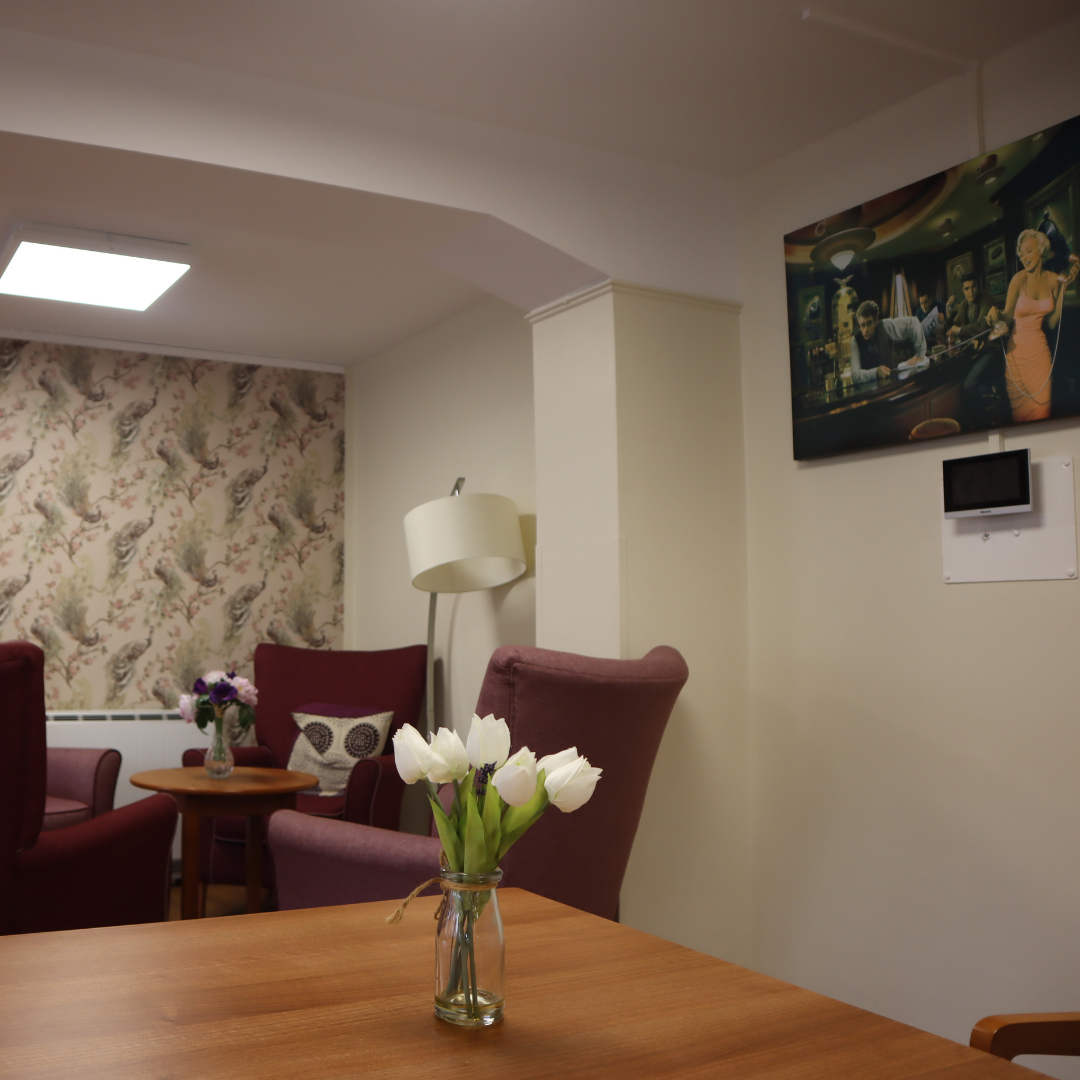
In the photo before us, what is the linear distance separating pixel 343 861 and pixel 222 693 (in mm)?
1788

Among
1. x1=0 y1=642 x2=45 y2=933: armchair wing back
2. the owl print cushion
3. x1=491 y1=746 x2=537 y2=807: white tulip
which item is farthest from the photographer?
the owl print cushion

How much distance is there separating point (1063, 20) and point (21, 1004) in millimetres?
2850

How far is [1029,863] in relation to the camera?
2480 millimetres

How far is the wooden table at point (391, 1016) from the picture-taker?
868mm

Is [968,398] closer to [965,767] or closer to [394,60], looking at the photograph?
[965,767]

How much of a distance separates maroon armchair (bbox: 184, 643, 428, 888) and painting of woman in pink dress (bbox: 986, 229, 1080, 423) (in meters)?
2.70

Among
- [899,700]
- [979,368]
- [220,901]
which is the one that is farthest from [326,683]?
[979,368]

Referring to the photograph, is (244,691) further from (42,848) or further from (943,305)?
(943,305)

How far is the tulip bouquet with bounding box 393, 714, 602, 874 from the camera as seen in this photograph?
1003 millimetres

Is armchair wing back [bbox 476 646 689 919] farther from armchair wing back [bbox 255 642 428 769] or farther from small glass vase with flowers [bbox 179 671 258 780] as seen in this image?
armchair wing back [bbox 255 642 428 769]

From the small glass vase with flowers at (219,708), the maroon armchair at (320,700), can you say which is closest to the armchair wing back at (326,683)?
the maroon armchair at (320,700)

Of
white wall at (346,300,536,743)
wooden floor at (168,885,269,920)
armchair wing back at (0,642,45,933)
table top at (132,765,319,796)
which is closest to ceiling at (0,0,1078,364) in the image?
white wall at (346,300,536,743)

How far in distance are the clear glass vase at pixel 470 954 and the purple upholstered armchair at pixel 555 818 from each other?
1237mm

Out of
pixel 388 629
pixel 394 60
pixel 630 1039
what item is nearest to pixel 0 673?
pixel 394 60
